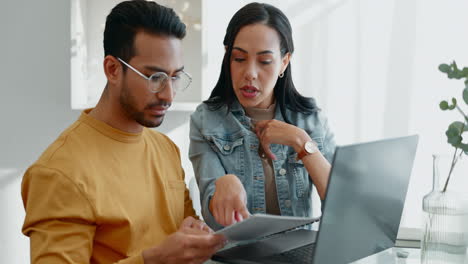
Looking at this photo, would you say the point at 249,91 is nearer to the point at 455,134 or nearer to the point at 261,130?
the point at 261,130

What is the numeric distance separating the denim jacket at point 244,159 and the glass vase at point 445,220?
19.0 inches

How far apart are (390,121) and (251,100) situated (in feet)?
3.06

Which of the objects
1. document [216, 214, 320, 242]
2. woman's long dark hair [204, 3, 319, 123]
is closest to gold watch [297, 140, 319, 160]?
woman's long dark hair [204, 3, 319, 123]

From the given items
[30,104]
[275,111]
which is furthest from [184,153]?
[275,111]

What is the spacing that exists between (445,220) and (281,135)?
0.53 metres

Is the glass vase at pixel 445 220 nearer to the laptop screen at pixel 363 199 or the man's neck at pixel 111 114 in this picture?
the laptop screen at pixel 363 199

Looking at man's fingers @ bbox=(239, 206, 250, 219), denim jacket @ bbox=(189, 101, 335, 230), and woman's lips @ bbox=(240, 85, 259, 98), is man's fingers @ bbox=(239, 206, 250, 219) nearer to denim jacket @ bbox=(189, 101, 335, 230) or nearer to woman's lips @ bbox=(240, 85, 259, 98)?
denim jacket @ bbox=(189, 101, 335, 230)

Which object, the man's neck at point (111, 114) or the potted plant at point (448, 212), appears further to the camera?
the man's neck at point (111, 114)

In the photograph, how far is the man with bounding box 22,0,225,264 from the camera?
119 cm

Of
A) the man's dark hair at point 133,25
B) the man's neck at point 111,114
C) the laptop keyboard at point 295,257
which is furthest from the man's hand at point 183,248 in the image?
the man's dark hair at point 133,25

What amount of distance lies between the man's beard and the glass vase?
2.14ft

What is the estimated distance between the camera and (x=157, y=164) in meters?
1.50

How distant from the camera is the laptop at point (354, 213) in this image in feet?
3.50

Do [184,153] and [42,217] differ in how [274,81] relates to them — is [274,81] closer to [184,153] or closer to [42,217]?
[42,217]
